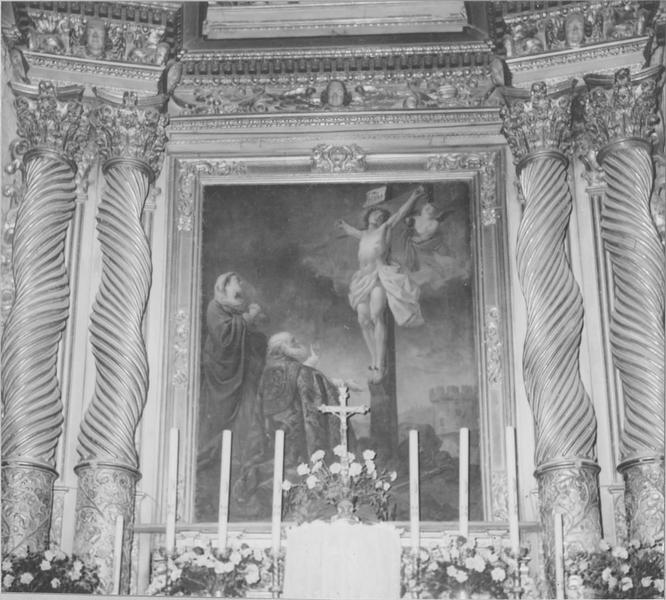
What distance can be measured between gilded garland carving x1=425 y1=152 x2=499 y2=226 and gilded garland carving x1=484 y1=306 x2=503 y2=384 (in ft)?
3.26

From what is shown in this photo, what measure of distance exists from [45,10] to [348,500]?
16.0 ft

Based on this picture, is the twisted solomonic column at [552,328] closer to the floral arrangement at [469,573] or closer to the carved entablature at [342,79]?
the carved entablature at [342,79]

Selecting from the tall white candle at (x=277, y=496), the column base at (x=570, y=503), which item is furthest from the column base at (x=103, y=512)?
the column base at (x=570, y=503)

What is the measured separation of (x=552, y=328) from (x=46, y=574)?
3925mm

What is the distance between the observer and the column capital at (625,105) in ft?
34.8

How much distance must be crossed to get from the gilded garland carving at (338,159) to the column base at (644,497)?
127 inches

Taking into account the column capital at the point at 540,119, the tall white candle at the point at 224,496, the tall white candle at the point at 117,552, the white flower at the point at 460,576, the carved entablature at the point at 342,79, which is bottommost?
the white flower at the point at 460,576

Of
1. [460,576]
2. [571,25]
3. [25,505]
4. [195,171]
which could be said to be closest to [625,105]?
[571,25]

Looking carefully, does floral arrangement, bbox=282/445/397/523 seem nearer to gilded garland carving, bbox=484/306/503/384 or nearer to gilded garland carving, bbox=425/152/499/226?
gilded garland carving, bbox=484/306/503/384

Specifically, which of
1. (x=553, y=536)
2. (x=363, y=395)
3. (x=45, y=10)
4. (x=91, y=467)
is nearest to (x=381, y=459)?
(x=363, y=395)

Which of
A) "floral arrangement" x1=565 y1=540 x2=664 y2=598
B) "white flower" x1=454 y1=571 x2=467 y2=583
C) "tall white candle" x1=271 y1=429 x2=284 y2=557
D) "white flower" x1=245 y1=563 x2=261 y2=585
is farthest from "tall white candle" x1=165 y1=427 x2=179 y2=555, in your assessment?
"floral arrangement" x1=565 y1=540 x2=664 y2=598

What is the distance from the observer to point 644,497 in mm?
9508

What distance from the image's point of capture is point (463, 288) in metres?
10.8

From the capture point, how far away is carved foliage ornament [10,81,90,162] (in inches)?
423
